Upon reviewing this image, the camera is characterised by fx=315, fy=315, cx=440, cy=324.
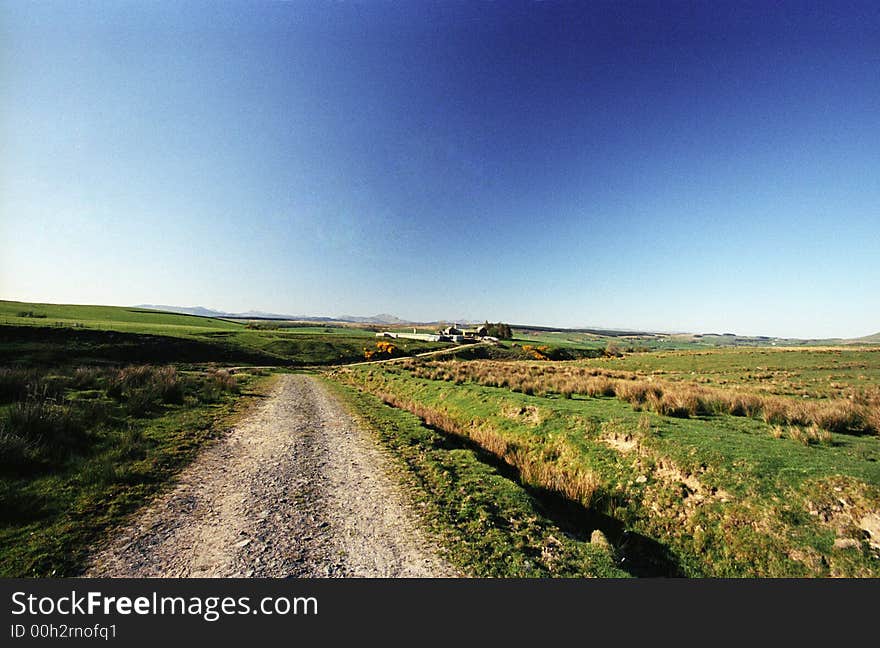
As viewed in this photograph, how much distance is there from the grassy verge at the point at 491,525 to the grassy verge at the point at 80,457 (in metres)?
5.19

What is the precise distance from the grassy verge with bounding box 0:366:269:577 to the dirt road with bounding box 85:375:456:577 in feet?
1.73

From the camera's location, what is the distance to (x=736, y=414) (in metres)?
13.4

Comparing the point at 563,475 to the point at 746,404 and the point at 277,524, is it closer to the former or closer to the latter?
the point at 277,524

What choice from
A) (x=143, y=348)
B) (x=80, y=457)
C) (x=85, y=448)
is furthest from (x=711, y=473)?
(x=143, y=348)

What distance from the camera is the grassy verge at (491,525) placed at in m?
4.75

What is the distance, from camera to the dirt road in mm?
4281

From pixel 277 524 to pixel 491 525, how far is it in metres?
3.73

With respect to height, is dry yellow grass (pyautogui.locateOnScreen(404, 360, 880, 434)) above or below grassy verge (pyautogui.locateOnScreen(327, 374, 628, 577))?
above

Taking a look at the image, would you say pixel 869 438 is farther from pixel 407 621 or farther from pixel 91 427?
pixel 91 427

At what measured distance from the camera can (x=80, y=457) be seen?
25.1ft

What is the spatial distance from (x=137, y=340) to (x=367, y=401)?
50697 millimetres

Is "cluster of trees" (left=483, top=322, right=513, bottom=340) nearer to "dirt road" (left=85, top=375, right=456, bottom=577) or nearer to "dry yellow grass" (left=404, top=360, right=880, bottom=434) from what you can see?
"dry yellow grass" (left=404, top=360, right=880, bottom=434)

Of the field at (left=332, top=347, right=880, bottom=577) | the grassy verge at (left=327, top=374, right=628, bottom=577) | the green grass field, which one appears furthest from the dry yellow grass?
the green grass field

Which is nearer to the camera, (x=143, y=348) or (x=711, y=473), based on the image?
(x=711, y=473)
